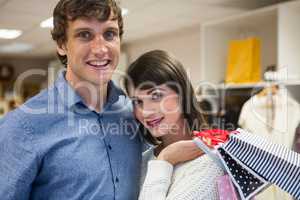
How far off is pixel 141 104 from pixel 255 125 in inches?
55.7

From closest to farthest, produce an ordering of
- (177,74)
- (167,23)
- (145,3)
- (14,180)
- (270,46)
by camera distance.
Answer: (14,180) → (177,74) → (145,3) → (270,46) → (167,23)

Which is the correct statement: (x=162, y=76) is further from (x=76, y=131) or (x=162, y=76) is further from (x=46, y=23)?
(x=46, y=23)

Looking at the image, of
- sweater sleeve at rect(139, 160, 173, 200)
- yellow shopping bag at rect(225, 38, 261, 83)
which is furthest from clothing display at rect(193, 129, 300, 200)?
yellow shopping bag at rect(225, 38, 261, 83)

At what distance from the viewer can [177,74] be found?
1.33 metres

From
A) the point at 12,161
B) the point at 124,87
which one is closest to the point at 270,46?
the point at 124,87

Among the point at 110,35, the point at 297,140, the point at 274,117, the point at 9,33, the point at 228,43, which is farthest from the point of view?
the point at 9,33

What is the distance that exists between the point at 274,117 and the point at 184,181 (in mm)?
1493

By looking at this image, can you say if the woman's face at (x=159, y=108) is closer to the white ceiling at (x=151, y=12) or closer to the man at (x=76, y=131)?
the man at (x=76, y=131)

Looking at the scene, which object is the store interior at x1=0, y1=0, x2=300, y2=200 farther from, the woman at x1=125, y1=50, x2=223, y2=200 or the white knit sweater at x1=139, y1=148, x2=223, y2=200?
the white knit sweater at x1=139, y1=148, x2=223, y2=200

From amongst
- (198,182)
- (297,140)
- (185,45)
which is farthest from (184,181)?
(185,45)

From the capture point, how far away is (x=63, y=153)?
46.7 inches

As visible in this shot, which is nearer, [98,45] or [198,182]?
[198,182]

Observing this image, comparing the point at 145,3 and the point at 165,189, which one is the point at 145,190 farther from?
the point at 145,3

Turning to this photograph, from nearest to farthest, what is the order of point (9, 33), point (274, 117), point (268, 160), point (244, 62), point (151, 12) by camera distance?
point (268, 160) → point (274, 117) → point (244, 62) → point (151, 12) → point (9, 33)
